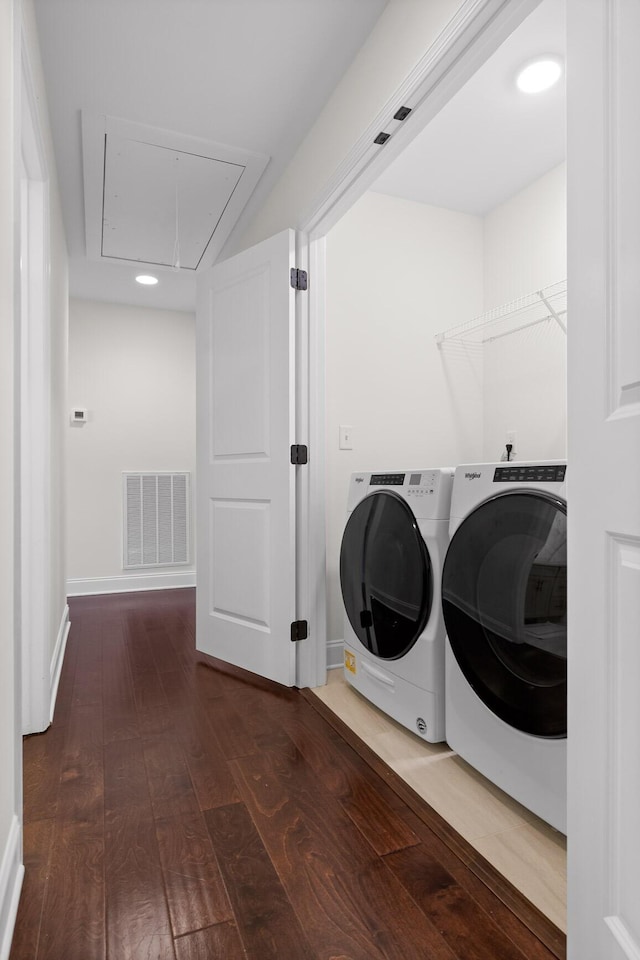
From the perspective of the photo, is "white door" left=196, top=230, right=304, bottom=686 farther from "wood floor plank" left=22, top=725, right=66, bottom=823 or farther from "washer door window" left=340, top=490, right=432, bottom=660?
"wood floor plank" left=22, top=725, right=66, bottom=823

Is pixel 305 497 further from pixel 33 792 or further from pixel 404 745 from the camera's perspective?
pixel 33 792

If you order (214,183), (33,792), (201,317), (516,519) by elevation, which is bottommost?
(33,792)

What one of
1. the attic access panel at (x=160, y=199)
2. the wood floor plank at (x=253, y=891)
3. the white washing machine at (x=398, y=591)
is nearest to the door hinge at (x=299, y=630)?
the white washing machine at (x=398, y=591)

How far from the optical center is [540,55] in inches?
74.6

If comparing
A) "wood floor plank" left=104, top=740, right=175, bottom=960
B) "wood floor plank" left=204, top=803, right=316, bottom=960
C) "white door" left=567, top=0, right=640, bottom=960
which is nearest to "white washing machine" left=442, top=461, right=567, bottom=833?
"white door" left=567, top=0, right=640, bottom=960

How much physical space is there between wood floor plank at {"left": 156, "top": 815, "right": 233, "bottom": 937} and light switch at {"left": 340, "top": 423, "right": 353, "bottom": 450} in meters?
1.60

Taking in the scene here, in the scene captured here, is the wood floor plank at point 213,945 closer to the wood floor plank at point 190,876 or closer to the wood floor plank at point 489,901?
the wood floor plank at point 190,876

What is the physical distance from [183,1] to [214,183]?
3.25 ft

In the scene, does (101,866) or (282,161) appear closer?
(101,866)

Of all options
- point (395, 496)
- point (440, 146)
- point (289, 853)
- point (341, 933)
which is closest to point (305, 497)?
point (395, 496)

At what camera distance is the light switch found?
2533mm

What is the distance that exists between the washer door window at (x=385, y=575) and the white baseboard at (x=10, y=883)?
1.16 meters

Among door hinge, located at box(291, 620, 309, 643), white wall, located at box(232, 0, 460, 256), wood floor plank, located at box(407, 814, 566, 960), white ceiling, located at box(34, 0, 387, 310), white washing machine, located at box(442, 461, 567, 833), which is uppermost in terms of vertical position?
white ceiling, located at box(34, 0, 387, 310)

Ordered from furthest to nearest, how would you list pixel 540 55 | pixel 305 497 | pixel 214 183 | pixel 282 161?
pixel 214 183, pixel 282 161, pixel 305 497, pixel 540 55
